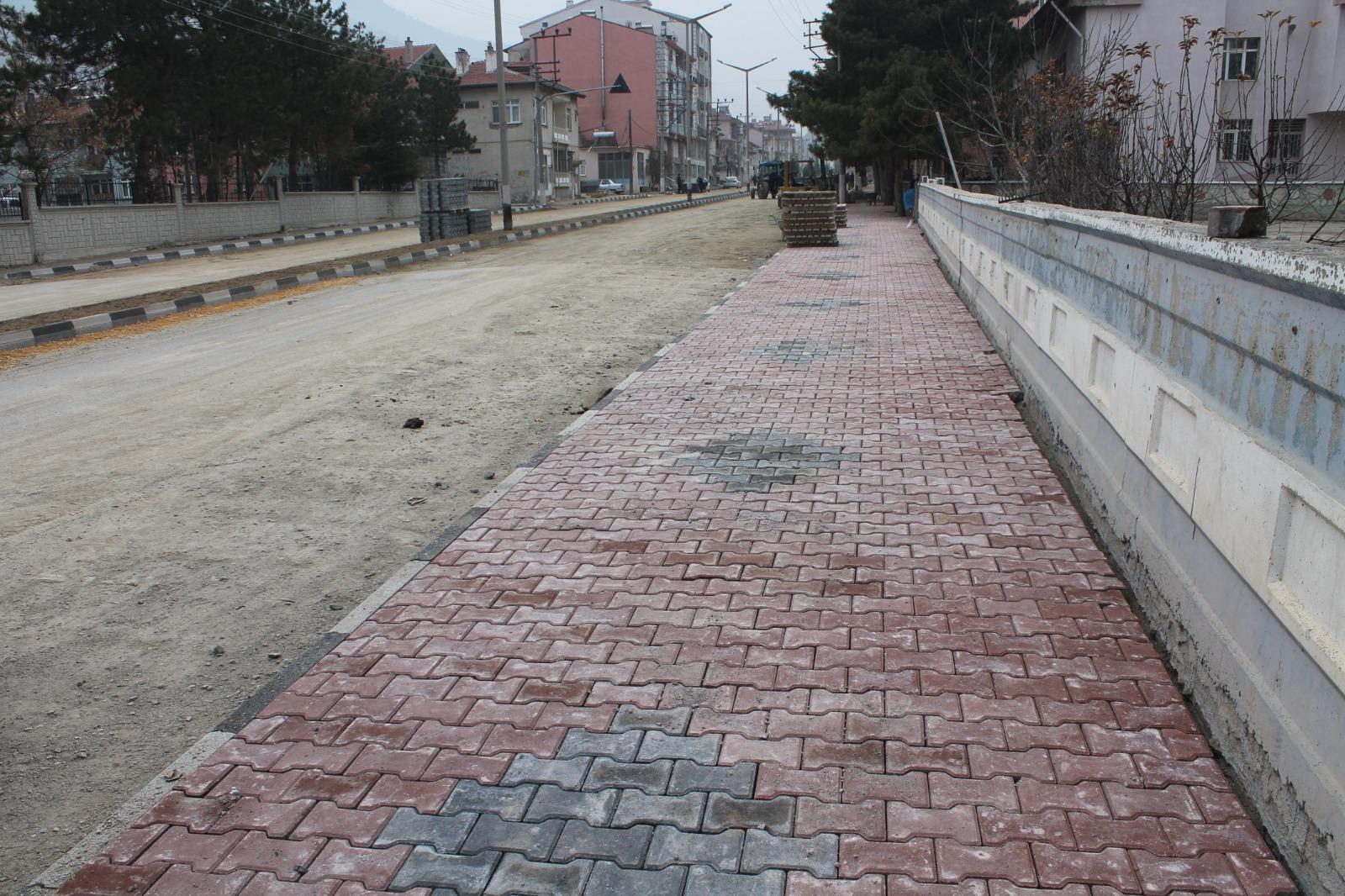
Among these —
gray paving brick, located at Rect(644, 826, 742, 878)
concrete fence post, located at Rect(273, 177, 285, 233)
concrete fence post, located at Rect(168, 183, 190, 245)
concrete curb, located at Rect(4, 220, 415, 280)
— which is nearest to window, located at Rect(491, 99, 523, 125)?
concrete curb, located at Rect(4, 220, 415, 280)

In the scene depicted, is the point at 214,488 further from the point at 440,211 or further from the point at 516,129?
the point at 516,129

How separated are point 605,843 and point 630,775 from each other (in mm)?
345

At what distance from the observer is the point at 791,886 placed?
282cm

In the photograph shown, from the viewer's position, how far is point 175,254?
2694cm

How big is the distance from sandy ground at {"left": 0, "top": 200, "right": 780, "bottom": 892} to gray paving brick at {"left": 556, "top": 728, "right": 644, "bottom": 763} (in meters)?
1.47

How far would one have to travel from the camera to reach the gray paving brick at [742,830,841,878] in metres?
2.89

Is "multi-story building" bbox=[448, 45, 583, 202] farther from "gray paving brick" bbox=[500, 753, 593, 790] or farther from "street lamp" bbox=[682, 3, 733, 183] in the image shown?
"gray paving brick" bbox=[500, 753, 593, 790]

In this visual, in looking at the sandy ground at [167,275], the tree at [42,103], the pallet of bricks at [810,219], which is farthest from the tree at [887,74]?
the tree at [42,103]

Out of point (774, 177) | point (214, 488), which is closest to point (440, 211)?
point (214, 488)

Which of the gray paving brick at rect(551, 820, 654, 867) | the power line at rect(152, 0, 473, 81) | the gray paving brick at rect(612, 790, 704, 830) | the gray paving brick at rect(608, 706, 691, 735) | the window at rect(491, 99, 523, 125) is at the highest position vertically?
the window at rect(491, 99, 523, 125)

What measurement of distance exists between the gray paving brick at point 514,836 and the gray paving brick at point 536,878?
0.14 feet

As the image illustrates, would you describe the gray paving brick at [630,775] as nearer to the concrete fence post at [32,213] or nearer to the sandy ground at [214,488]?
the sandy ground at [214,488]

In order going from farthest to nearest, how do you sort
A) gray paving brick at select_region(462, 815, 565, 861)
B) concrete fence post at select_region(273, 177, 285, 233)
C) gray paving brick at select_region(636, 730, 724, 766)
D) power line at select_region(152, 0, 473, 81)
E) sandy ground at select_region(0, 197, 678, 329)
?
concrete fence post at select_region(273, 177, 285, 233)
power line at select_region(152, 0, 473, 81)
sandy ground at select_region(0, 197, 678, 329)
gray paving brick at select_region(636, 730, 724, 766)
gray paving brick at select_region(462, 815, 565, 861)

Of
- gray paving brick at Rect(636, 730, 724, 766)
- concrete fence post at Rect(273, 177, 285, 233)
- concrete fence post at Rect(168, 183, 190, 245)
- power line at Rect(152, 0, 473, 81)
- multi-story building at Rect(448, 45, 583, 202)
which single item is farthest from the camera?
multi-story building at Rect(448, 45, 583, 202)
